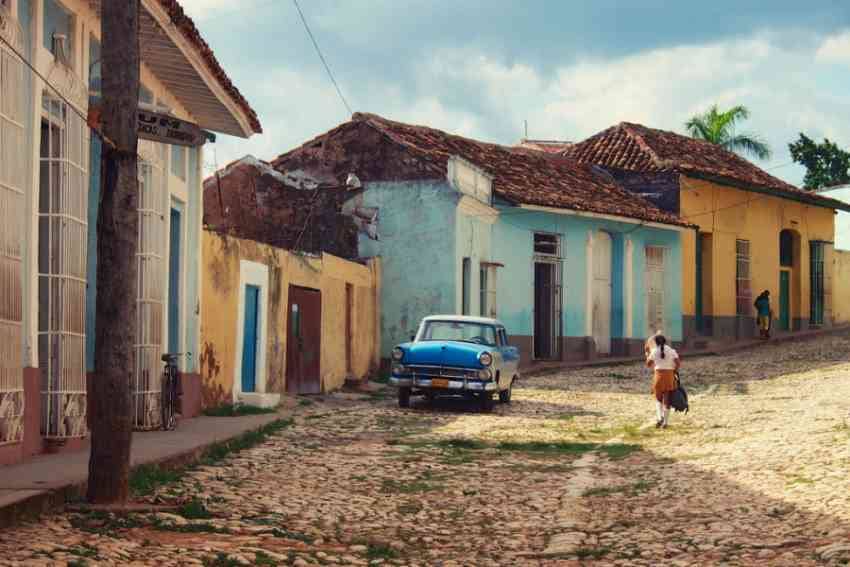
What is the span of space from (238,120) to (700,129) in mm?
32208

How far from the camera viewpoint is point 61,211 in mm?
11242

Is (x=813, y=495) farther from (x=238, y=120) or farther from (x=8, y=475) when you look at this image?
(x=238, y=120)

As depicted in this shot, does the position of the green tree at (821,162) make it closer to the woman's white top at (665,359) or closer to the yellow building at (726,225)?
the yellow building at (726,225)

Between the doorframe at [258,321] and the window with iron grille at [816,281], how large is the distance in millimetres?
27577

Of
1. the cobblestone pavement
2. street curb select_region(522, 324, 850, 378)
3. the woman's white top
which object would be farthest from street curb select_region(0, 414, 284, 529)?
street curb select_region(522, 324, 850, 378)

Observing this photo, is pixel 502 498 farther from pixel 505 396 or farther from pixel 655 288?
pixel 655 288

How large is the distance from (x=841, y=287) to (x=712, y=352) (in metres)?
13.4

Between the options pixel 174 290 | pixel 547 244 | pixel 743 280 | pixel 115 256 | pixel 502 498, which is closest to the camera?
pixel 115 256

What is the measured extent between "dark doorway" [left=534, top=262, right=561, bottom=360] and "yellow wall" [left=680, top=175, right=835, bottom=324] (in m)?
5.62

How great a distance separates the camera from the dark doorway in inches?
1276

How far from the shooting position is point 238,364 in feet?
63.2

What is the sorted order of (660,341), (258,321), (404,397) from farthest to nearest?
(404,397)
(258,321)
(660,341)

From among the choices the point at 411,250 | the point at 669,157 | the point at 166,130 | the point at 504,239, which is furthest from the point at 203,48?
the point at 669,157

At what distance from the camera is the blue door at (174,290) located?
16.3 m
